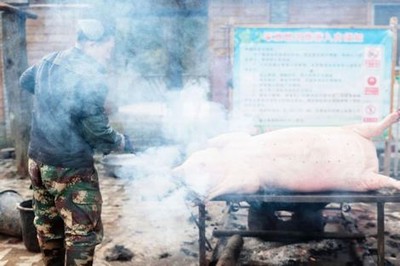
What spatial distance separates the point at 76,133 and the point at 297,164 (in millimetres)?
1904

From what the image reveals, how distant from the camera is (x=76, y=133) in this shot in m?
3.63

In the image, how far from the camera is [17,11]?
7816mm

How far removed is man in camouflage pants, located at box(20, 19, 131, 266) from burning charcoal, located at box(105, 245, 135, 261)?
1134 millimetres

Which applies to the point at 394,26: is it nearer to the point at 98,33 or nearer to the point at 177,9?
the point at 98,33

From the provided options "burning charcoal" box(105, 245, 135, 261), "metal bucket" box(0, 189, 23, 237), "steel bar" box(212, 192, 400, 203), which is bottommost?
"burning charcoal" box(105, 245, 135, 261)

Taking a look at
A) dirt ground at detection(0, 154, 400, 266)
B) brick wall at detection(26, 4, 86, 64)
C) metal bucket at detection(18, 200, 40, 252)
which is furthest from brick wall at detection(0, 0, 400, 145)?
metal bucket at detection(18, 200, 40, 252)

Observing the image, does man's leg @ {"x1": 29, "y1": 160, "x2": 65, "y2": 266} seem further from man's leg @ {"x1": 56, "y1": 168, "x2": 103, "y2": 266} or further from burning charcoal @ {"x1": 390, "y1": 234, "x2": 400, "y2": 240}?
burning charcoal @ {"x1": 390, "y1": 234, "x2": 400, "y2": 240}

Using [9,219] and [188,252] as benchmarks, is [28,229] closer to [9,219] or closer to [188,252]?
[9,219]

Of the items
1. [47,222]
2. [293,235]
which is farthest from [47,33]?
[293,235]

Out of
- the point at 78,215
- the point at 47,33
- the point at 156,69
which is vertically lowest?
the point at 78,215

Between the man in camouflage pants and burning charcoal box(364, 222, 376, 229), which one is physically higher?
the man in camouflage pants

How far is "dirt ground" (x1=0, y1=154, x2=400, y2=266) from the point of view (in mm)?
4645

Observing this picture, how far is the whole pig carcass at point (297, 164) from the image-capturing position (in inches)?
150

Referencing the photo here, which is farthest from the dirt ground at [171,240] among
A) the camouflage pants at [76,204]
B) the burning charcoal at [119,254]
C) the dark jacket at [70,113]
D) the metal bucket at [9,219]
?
the dark jacket at [70,113]
